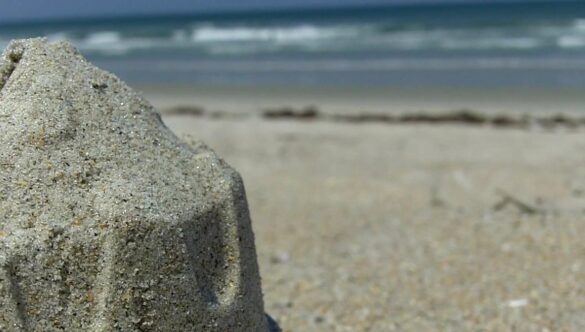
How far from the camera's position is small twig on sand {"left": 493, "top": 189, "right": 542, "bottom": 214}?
6.32m

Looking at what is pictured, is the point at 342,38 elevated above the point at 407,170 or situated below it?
below

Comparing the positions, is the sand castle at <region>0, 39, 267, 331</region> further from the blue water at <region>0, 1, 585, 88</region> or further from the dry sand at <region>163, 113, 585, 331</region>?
the blue water at <region>0, 1, 585, 88</region>

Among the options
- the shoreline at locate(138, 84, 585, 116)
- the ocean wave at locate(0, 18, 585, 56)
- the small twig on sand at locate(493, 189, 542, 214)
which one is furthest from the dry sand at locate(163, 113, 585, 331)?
the ocean wave at locate(0, 18, 585, 56)

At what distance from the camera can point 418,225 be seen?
6.25 m

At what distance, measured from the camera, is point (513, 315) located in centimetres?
420

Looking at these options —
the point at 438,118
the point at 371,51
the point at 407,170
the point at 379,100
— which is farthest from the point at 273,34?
the point at 407,170

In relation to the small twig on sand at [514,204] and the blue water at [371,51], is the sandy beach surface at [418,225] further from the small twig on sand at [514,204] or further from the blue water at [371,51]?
the blue water at [371,51]

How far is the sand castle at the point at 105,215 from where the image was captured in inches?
90.4

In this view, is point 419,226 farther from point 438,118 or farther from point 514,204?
point 438,118

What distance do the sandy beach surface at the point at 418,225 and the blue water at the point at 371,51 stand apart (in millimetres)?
6424

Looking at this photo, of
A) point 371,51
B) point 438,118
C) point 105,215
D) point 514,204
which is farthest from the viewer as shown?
point 371,51

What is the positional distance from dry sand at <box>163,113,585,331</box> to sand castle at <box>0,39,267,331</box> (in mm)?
1600

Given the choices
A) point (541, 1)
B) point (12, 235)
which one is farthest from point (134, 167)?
point (541, 1)

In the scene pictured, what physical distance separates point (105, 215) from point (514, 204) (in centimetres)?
479
